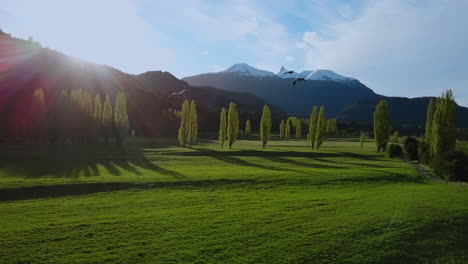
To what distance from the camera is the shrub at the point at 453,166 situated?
37.2 m

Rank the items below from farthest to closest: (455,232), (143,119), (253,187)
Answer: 1. (143,119)
2. (253,187)
3. (455,232)

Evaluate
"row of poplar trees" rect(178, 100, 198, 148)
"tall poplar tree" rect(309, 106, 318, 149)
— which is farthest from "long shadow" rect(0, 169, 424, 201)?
"row of poplar trees" rect(178, 100, 198, 148)

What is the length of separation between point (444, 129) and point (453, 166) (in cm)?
1337

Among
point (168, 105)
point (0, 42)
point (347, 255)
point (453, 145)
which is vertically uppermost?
point (0, 42)

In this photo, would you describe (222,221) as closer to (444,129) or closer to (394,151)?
(444,129)

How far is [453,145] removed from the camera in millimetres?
47531

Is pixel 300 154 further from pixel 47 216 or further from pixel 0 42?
pixel 0 42

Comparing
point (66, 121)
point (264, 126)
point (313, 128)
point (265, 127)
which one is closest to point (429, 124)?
point (313, 128)

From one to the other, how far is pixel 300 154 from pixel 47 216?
1978 inches

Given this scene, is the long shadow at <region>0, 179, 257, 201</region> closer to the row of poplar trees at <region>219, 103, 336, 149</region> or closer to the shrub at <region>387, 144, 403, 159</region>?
the row of poplar trees at <region>219, 103, 336, 149</region>

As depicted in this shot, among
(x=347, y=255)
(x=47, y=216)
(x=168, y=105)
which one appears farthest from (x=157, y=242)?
(x=168, y=105)

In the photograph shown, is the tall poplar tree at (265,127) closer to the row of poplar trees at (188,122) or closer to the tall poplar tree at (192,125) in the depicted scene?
the row of poplar trees at (188,122)

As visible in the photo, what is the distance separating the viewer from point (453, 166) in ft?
122

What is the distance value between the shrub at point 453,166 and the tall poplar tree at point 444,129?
8.15 m
